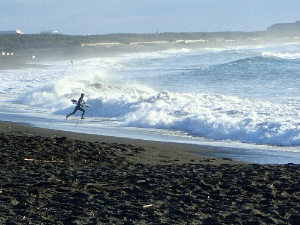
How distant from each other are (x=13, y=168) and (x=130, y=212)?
3.27 metres

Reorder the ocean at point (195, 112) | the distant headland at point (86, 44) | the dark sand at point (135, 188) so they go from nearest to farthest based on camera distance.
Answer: the dark sand at point (135, 188), the ocean at point (195, 112), the distant headland at point (86, 44)

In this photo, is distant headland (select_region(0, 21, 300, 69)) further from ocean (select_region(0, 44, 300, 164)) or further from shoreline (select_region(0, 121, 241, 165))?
shoreline (select_region(0, 121, 241, 165))

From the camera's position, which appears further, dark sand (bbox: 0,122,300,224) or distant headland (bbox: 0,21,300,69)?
distant headland (bbox: 0,21,300,69)

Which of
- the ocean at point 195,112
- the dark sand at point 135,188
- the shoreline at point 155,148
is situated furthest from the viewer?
the ocean at point 195,112

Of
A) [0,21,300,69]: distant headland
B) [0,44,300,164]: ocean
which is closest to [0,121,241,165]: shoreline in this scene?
[0,44,300,164]: ocean

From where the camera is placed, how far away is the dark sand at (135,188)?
717 centimetres

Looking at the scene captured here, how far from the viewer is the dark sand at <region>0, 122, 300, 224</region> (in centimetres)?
717

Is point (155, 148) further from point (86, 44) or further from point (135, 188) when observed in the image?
point (86, 44)

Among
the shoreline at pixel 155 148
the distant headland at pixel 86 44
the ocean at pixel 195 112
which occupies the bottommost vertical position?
the shoreline at pixel 155 148

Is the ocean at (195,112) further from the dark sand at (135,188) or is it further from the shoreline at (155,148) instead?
the dark sand at (135,188)

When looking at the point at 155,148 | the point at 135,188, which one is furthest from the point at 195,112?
the point at 135,188

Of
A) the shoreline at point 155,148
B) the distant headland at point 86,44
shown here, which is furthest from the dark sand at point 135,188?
the distant headland at point 86,44

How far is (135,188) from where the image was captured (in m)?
8.50

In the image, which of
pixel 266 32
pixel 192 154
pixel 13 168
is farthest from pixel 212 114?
pixel 266 32
